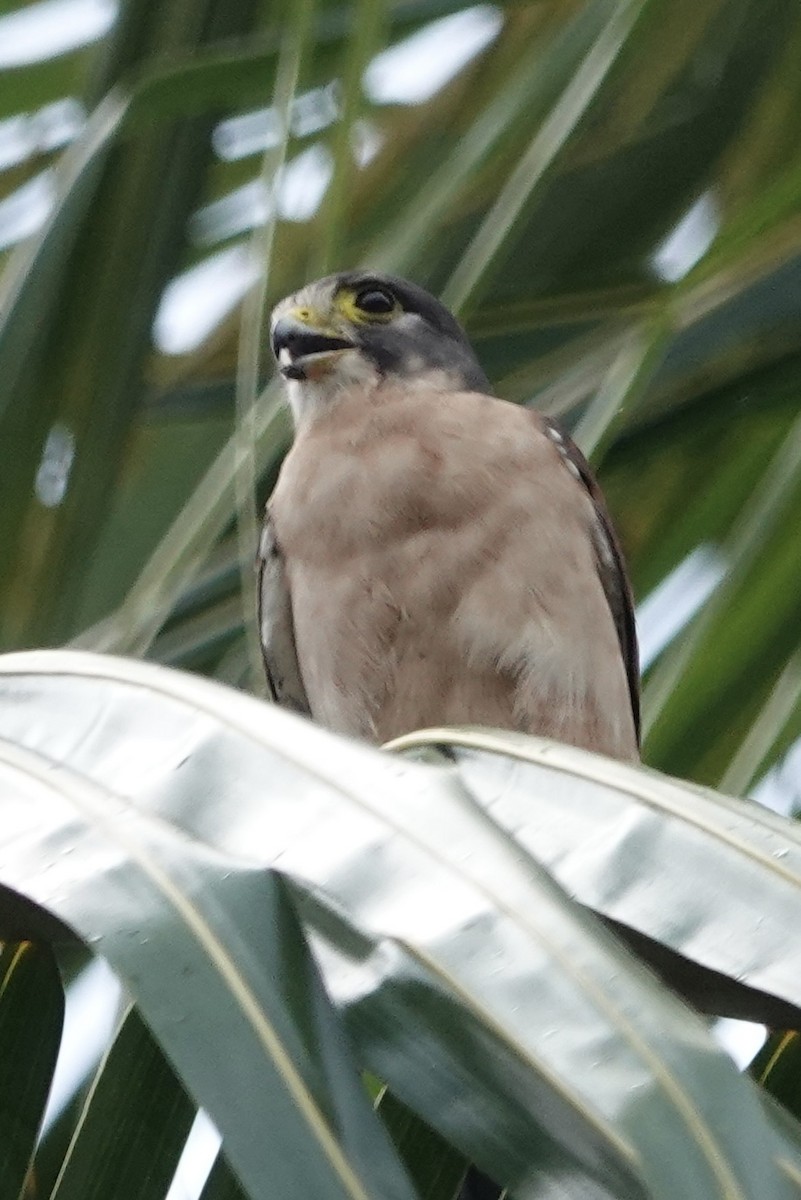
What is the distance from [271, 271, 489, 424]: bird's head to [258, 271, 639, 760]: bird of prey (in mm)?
22

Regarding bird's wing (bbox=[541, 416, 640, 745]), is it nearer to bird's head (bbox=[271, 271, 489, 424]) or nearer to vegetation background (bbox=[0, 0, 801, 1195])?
bird's head (bbox=[271, 271, 489, 424])

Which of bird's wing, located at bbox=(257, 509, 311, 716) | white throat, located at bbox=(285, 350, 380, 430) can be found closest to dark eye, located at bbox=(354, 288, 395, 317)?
white throat, located at bbox=(285, 350, 380, 430)

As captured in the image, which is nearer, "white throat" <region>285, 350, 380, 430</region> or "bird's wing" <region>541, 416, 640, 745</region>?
"bird's wing" <region>541, 416, 640, 745</region>

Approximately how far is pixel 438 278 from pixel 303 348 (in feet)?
3.17

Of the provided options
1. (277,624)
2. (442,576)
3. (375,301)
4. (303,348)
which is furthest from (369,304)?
(442,576)

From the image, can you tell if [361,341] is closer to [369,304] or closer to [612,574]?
[369,304]

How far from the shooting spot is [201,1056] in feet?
3.03

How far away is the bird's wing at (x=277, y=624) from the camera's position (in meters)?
3.11

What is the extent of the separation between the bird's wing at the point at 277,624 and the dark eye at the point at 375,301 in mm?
467

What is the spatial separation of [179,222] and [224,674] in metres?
0.52

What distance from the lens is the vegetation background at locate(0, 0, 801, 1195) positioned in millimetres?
1767

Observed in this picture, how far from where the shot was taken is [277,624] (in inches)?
124

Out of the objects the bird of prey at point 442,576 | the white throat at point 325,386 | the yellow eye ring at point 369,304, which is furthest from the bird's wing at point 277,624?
the yellow eye ring at point 369,304

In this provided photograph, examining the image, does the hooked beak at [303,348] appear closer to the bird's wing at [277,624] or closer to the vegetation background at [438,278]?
the bird's wing at [277,624]
